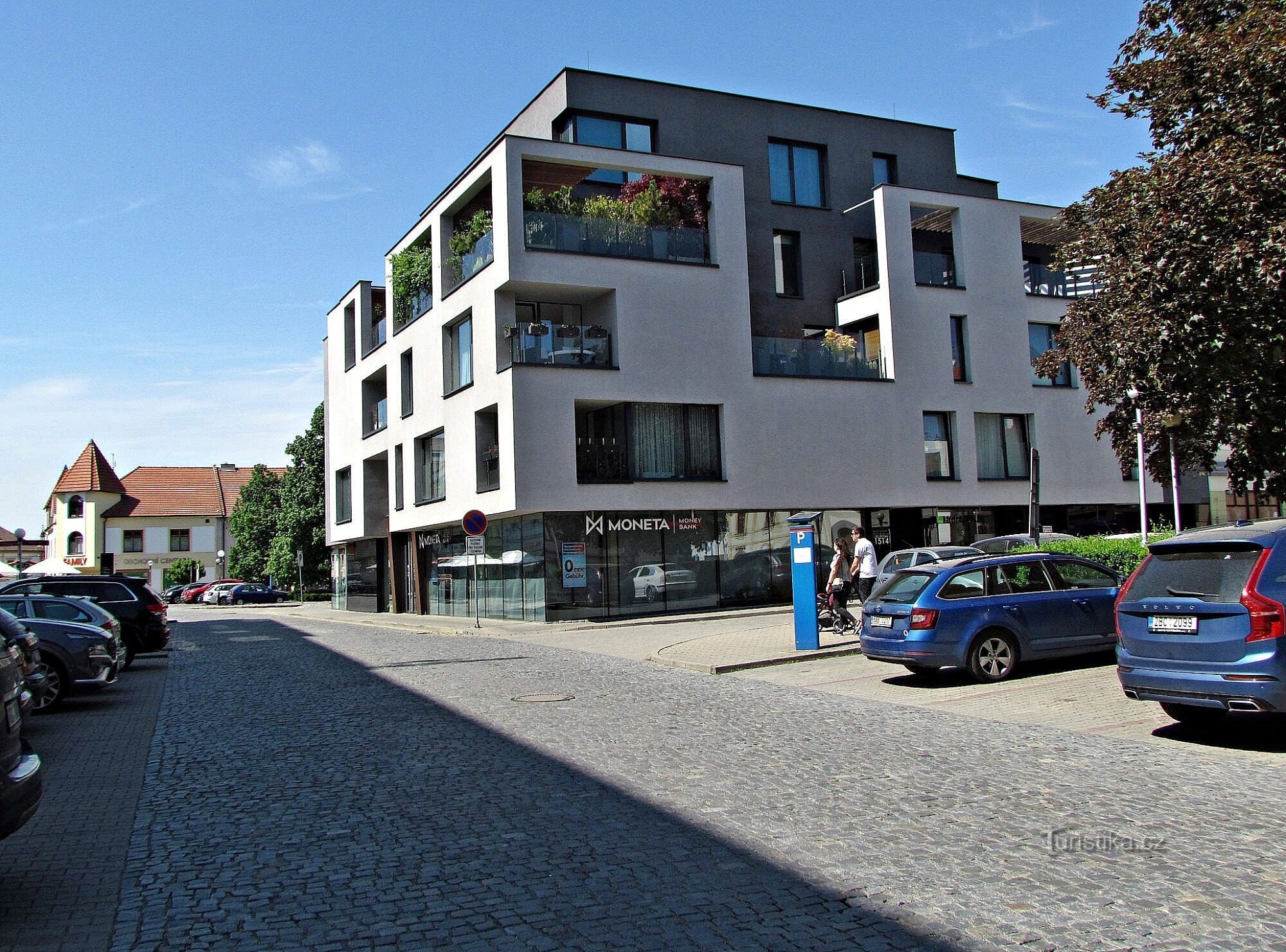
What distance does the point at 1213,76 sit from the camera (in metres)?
12.2

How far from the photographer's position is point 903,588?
1406 centimetres

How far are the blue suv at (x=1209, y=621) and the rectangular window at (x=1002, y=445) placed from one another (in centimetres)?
2631

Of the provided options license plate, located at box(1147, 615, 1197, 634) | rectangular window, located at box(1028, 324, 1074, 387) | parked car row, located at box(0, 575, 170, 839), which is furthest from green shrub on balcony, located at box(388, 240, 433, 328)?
license plate, located at box(1147, 615, 1197, 634)

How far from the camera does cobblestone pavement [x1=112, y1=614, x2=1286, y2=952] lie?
505 cm

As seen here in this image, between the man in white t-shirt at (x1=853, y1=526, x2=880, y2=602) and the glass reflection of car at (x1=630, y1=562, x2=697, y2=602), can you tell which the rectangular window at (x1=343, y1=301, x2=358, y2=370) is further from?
the man in white t-shirt at (x1=853, y1=526, x2=880, y2=602)

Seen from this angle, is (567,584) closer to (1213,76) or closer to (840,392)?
(840,392)

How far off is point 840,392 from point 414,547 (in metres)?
16.3

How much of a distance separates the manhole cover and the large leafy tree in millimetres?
7726

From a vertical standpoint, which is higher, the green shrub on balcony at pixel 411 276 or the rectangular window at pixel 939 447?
the green shrub on balcony at pixel 411 276

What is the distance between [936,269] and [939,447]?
218 inches

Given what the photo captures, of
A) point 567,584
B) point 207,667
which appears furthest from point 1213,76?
point 567,584

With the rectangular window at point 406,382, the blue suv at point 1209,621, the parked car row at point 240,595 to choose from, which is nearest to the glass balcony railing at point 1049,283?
the rectangular window at point 406,382

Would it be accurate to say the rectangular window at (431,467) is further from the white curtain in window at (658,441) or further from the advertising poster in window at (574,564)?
the white curtain in window at (658,441)

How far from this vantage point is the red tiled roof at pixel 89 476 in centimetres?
8531
